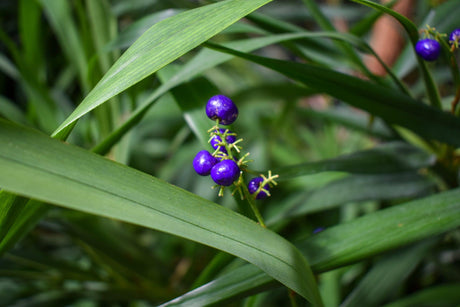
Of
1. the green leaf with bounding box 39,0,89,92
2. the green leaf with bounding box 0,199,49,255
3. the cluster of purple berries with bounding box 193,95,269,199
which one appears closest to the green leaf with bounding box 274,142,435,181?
the cluster of purple berries with bounding box 193,95,269,199

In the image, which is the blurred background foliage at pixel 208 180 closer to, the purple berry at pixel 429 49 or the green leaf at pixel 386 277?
the green leaf at pixel 386 277

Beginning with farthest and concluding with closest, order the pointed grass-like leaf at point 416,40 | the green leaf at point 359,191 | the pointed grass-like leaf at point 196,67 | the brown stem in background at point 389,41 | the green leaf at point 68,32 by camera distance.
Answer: the brown stem in background at point 389,41 → the green leaf at point 68,32 → the green leaf at point 359,191 → the pointed grass-like leaf at point 196,67 → the pointed grass-like leaf at point 416,40

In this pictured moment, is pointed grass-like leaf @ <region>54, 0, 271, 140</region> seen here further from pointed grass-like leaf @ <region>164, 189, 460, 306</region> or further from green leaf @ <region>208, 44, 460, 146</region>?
pointed grass-like leaf @ <region>164, 189, 460, 306</region>

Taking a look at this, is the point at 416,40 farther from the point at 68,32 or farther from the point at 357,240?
the point at 68,32

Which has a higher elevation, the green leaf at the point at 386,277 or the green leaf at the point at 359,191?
the green leaf at the point at 359,191

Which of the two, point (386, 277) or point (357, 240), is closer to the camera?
point (357, 240)

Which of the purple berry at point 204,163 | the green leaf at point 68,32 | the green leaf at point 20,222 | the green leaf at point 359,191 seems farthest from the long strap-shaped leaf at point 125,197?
the green leaf at point 68,32

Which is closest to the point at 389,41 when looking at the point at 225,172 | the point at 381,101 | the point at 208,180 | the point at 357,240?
the point at 208,180
